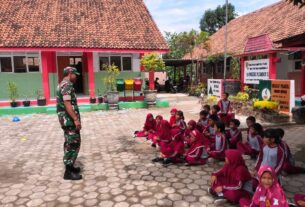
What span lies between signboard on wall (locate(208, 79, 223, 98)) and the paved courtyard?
16.9 ft

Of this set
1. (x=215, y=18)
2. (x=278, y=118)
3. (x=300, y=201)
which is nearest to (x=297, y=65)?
(x=278, y=118)

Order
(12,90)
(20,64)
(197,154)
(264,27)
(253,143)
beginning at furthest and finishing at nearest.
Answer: (264,27) < (20,64) < (12,90) < (253,143) < (197,154)

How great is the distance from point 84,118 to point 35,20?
7.13m

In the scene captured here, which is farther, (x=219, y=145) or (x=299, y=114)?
(x=299, y=114)

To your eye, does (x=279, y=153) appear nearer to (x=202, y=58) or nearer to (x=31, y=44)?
(x=31, y=44)

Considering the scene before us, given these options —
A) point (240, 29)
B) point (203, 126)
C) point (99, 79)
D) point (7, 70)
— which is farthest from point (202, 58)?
point (203, 126)

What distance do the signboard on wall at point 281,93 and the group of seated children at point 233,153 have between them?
11.8ft

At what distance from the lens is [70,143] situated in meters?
4.94

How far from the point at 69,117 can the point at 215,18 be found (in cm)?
4190

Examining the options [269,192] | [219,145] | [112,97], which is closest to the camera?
[269,192]

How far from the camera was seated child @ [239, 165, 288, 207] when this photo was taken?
10.8 feet

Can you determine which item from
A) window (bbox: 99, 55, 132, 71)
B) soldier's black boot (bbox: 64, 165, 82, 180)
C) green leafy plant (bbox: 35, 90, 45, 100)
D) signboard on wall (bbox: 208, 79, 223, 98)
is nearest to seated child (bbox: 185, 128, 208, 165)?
soldier's black boot (bbox: 64, 165, 82, 180)

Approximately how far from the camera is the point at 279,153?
435 cm

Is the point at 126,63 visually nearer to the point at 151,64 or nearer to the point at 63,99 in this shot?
the point at 151,64
